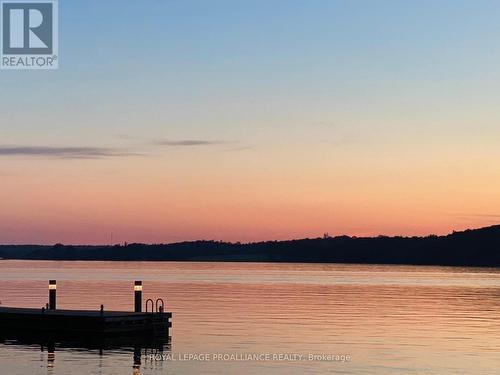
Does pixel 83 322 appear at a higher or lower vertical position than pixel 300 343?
higher

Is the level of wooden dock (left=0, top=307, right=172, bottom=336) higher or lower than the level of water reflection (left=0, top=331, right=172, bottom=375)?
higher

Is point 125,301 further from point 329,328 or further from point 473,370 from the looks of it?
point 473,370

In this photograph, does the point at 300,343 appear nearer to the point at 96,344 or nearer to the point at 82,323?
the point at 96,344

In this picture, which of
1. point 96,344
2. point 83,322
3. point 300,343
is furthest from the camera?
point 83,322

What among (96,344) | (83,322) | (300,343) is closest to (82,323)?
(83,322)

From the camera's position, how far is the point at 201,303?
76.9 metres

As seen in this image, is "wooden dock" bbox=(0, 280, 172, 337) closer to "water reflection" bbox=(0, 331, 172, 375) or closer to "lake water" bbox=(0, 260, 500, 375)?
"water reflection" bbox=(0, 331, 172, 375)

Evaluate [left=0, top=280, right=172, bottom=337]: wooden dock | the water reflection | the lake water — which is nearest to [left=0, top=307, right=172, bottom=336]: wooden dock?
[left=0, top=280, right=172, bottom=337]: wooden dock

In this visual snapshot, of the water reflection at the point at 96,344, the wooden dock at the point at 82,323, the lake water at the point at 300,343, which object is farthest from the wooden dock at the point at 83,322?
the lake water at the point at 300,343

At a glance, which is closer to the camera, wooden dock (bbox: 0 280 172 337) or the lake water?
the lake water

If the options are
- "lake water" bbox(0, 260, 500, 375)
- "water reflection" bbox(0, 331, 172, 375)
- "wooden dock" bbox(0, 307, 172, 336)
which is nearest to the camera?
"lake water" bbox(0, 260, 500, 375)

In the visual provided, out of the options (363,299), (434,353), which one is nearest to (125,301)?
(363,299)

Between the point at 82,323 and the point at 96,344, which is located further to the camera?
the point at 82,323

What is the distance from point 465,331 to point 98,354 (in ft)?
76.7
